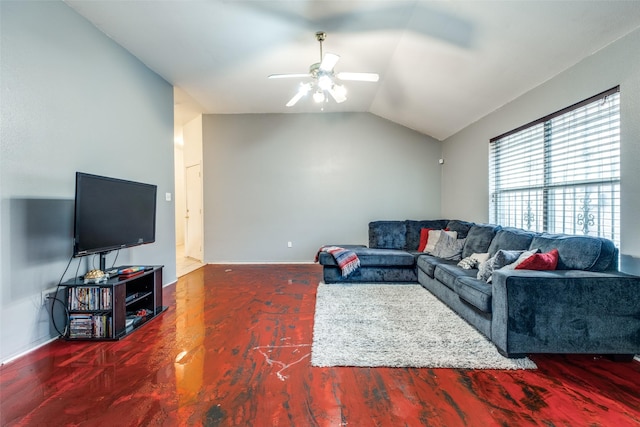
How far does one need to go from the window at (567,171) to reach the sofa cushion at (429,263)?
1032 mm

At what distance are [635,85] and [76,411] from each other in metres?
4.24

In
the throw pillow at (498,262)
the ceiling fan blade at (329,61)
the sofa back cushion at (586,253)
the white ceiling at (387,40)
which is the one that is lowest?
the throw pillow at (498,262)

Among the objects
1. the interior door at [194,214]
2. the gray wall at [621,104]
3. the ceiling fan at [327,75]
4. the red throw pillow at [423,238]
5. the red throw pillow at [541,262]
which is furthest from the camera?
the interior door at [194,214]

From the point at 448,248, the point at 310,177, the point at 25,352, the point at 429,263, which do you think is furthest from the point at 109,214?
the point at 448,248

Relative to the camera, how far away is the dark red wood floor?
1.58 m

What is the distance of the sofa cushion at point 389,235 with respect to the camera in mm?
4965

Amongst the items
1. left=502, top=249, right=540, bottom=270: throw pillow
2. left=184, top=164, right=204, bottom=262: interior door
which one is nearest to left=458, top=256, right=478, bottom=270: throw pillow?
left=502, top=249, right=540, bottom=270: throw pillow

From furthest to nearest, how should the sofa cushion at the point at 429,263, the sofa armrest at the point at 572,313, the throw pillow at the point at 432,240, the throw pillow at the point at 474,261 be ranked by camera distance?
the throw pillow at the point at 432,240, the sofa cushion at the point at 429,263, the throw pillow at the point at 474,261, the sofa armrest at the point at 572,313

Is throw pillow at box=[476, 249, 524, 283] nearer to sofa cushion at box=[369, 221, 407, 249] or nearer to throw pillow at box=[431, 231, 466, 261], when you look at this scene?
throw pillow at box=[431, 231, 466, 261]

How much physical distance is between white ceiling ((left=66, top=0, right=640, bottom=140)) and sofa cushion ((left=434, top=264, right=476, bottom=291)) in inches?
84.1

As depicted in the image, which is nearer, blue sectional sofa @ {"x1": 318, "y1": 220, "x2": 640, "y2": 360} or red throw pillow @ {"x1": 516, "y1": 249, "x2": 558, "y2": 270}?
blue sectional sofa @ {"x1": 318, "y1": 220, "x2": 640, "y2": 360}

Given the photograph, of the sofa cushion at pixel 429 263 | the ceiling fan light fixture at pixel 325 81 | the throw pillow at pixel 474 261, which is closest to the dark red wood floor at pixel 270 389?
the throw pillow at pixel 474 261

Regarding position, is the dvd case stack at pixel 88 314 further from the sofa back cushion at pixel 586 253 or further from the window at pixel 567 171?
the window at pixel 567 171

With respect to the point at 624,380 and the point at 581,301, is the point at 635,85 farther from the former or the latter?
the point at 624,380
